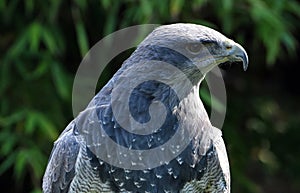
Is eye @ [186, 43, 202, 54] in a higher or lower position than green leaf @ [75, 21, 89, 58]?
higher

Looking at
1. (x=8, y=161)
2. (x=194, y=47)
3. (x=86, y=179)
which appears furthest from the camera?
(x=8, y=161)

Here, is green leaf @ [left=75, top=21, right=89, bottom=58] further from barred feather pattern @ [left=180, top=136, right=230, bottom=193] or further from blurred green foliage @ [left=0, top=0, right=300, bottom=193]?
barred feather pattern @ [left=180, top=136, right=230, bottom=193]

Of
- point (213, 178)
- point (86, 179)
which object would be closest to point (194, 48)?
point (213, 178)

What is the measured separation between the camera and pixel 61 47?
6.09m

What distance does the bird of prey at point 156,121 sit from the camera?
3316 mm

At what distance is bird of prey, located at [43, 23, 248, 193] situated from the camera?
3.32m

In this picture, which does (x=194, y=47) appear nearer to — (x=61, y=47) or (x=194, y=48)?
(x=194, y=48)

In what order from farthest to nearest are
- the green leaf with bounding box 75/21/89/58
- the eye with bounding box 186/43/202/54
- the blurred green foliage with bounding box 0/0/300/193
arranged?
the green leaf with bounding box 75/21/89/58, the blurred green foliage with bounding box 0/0/300/193, the eye with bounding box 186/43/202/54

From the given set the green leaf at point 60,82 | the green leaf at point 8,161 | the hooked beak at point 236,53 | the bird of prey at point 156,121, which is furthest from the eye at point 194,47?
the green leaf at point 8,161

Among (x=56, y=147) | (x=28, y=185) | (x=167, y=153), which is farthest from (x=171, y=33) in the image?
(x=28, y=185)

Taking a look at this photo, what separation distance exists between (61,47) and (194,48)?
294 centimetres

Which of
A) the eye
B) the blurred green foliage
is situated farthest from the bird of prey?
the blurred green foliage

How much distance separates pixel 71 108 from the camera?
239 inches

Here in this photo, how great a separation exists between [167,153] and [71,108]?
278cm
